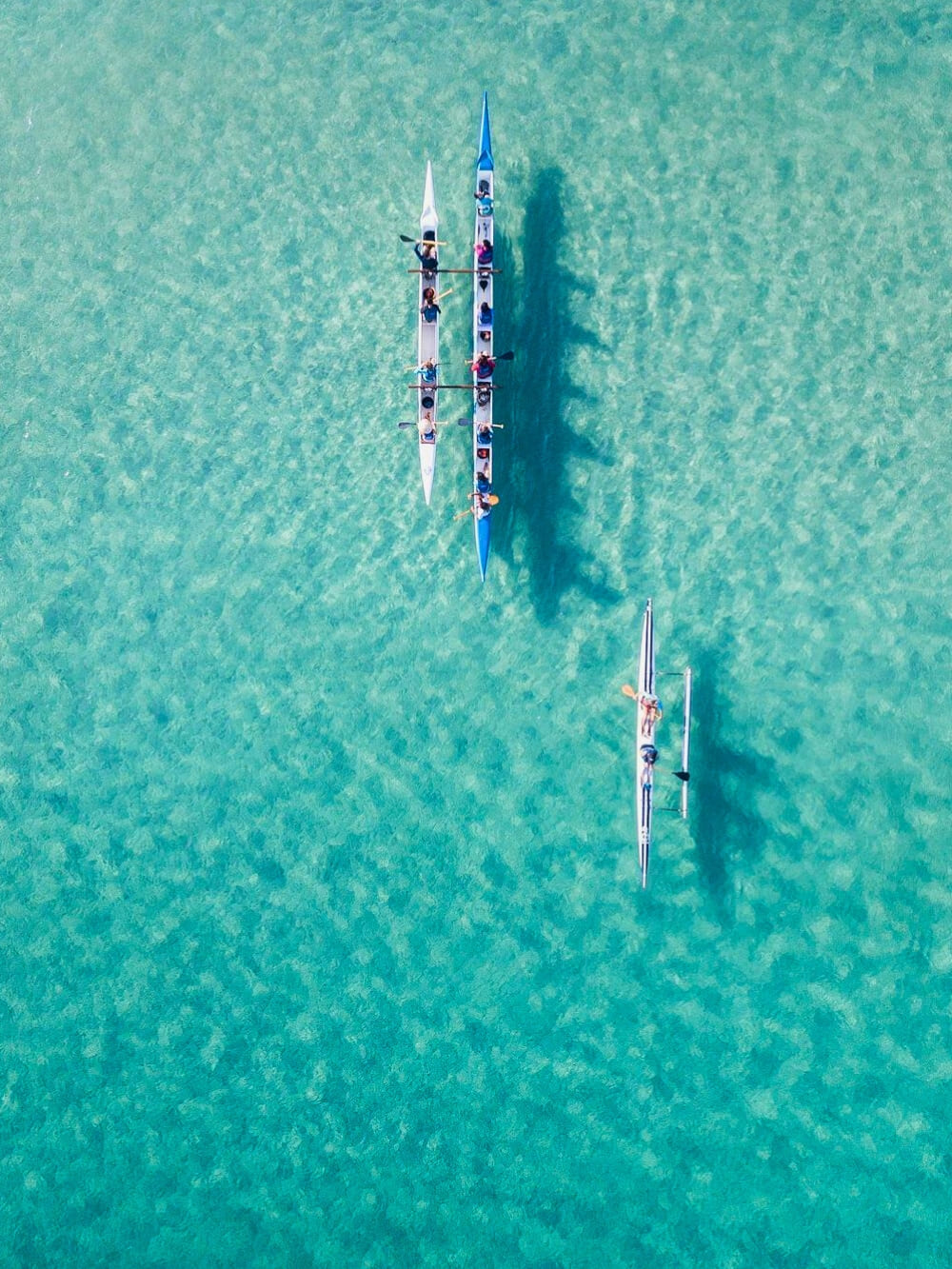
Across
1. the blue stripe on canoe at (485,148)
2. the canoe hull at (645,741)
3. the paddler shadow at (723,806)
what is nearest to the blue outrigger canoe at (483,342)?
Answer: the blue stripe on canoe at (485,148)

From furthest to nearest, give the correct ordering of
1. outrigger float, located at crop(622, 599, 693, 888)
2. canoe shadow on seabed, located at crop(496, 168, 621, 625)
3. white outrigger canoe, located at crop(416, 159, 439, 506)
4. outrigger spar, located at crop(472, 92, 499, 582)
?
1. canoe shadow on seabed, located at crop(496, 168, 621, 625)
2. white outrigger canoe, located at crop(416, 159, 439, 506)
3. outrigger spar, located at crop(472, 92, 499, 582)
4. outrigger float, located at crop(622, 599, 693, 888)

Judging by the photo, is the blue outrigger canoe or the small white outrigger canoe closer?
the small white outrigger canoe

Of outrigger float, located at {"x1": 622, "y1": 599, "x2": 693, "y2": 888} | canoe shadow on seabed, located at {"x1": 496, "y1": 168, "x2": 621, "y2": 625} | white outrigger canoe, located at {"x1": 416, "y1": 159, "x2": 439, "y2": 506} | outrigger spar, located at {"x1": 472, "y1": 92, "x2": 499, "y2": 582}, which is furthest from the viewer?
canoe shadow on seabed, located at {"x1": 496, "y1": 168, "x2": 621, "y2": 625}

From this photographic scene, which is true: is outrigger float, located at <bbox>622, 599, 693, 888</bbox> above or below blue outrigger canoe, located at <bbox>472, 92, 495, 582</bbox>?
below

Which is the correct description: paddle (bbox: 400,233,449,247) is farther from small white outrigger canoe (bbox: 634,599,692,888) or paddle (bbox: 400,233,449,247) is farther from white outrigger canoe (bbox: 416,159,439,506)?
small white outrigger canoe (bbox: 634,599,692,888)

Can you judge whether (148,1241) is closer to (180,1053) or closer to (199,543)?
(180,1053)

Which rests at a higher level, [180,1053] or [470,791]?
[470,791]

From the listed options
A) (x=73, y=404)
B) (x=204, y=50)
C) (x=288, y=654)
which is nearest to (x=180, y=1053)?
(x=288, y=654)

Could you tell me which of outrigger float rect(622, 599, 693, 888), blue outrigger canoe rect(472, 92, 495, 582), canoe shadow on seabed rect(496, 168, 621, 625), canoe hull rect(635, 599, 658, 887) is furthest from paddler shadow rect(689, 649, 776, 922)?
blue outrigger canoe rect(472, 92, 495, 582)
